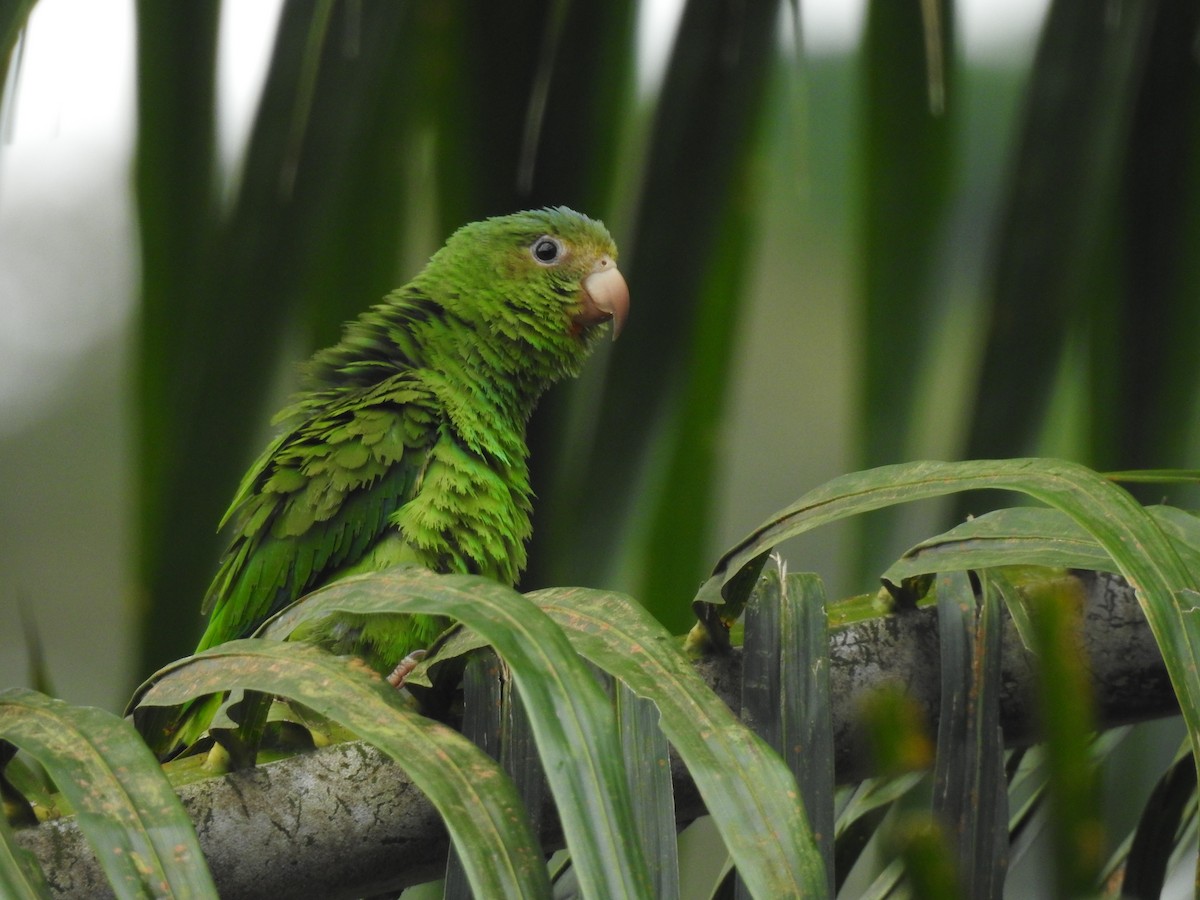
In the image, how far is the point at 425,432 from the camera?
1285 mm

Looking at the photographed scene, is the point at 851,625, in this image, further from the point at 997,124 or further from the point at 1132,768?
the point at 997,124

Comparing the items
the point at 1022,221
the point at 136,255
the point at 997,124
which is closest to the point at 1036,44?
the point at 1022,221

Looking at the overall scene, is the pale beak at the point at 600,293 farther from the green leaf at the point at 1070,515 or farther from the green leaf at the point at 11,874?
the green leaf at the point at 11,874

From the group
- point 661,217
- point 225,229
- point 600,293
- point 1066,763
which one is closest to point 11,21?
point 225,229

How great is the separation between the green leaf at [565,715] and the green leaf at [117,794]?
0.09 metres

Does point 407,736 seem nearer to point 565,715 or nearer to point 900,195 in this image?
point 565,715

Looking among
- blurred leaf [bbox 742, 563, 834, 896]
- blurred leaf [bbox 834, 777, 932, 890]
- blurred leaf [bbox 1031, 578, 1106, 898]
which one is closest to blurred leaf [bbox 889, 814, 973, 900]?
blurred leaf [bbox 1031, 578, 1106, 898]

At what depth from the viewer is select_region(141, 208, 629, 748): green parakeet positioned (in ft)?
4.03

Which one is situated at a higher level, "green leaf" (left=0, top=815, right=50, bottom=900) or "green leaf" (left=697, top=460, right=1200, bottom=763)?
"green leaf" (left=697, top=460, right=1200, bottom=763)

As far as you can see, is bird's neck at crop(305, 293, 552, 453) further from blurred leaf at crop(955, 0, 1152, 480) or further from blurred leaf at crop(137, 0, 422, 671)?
blurred leaf at crop(955, 0, 1152, 480)

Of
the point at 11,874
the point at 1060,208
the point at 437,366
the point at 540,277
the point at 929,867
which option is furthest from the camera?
the point at 540,277

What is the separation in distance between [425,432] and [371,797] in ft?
2.69

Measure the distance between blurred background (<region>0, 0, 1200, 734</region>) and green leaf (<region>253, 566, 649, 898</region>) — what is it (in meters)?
0.44

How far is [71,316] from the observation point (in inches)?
229
